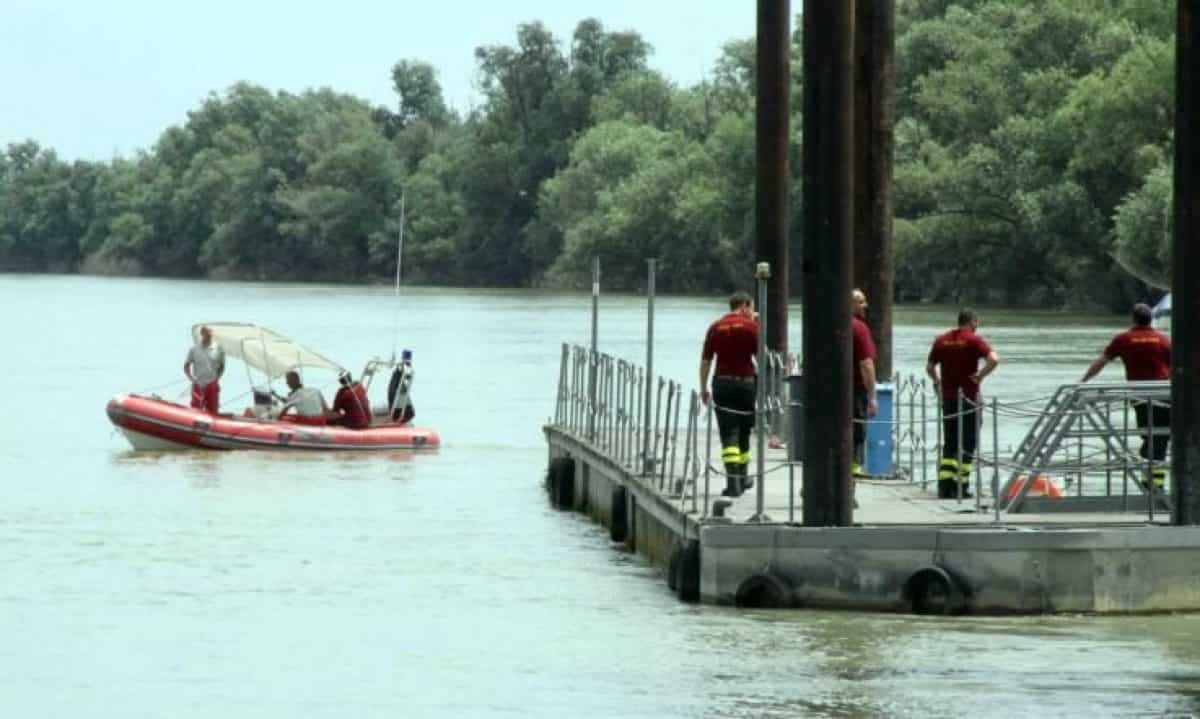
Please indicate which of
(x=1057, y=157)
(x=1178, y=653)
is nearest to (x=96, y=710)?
(x=1178, y=653)

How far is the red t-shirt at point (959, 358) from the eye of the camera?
21078mm

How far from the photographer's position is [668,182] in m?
135

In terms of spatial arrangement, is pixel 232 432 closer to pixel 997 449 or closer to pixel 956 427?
pixel 956 427

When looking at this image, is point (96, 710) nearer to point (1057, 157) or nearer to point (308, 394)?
point (308, 394)

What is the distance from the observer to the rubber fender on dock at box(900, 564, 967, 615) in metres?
18.3

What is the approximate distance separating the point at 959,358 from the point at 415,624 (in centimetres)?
461

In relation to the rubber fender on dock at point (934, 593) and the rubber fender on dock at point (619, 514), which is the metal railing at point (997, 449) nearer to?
the rubber fender on dock at point (619, 514)

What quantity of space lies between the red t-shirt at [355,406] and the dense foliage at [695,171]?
50.2 metres

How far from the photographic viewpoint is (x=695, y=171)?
5251 inches

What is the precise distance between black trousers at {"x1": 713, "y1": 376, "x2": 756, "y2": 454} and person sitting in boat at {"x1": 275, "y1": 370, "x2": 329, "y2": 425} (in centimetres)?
1632

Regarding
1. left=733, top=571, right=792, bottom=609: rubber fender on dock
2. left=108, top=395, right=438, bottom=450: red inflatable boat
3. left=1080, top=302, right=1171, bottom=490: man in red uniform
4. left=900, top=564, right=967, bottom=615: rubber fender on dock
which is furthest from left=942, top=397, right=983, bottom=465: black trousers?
left=108, top=395, right=438, bottom=450: red inflatable boat

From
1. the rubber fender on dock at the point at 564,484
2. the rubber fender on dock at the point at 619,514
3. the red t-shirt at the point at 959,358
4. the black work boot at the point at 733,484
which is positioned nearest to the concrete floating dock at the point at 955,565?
the black work boot at the point at 733,484

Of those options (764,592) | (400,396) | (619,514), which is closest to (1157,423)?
(764,592)

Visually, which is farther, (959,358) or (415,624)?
(959,358)
